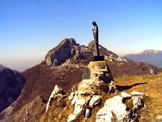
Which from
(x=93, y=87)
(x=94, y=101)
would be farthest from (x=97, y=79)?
(x=94, y=101)

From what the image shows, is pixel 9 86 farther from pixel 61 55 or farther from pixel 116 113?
pixel 116 113

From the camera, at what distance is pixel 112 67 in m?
141

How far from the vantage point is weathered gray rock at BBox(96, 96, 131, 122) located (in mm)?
9180

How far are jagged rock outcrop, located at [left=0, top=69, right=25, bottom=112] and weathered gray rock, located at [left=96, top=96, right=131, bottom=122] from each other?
5447 inches

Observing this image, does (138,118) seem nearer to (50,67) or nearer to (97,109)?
(97,109)

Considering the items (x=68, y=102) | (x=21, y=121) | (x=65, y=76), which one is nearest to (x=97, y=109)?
(x=68, y=102)

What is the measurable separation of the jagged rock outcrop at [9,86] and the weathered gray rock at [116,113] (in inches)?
5447

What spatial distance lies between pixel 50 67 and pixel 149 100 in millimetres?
156081

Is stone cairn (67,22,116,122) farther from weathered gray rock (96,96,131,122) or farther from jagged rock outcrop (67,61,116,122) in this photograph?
weathered gray rock (96,96,131,122)

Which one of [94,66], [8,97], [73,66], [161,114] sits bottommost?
[8,97]

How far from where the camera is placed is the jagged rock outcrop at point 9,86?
399 feet

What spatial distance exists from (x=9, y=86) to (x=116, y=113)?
15154 centimetres

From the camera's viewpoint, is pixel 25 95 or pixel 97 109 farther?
pixel 25 95

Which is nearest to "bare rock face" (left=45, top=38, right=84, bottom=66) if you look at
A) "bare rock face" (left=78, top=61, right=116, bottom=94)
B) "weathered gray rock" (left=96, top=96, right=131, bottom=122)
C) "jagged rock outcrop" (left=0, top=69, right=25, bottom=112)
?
"jagged rock outcrop" (left=0, top=69, right=25, bottom=112)
